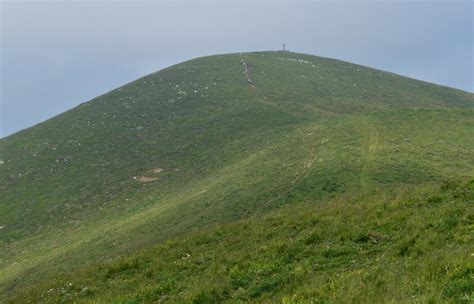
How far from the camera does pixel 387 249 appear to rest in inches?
623

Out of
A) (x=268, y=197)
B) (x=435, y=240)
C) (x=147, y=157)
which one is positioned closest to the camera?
(x=435, y=240)

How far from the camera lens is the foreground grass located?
39.8 feet

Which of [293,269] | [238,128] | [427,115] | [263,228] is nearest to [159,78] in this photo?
[238,128]

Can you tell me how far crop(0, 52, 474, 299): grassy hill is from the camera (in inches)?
1383

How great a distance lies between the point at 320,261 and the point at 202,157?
43733mm

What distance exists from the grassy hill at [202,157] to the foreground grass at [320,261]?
3.91 metres

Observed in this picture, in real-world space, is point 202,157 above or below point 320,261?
above

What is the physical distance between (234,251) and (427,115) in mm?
44061

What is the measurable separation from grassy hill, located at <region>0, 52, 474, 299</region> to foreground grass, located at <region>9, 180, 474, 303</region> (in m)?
3.91

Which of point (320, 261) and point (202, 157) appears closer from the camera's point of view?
point (320, 261)

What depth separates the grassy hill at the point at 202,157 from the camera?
35125 mm

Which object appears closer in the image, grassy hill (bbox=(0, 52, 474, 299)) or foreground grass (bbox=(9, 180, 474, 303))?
foreground grass (bbox=(9, 180, 474, 303))

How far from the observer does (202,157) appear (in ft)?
194

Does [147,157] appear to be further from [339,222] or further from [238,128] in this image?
[339,222]
